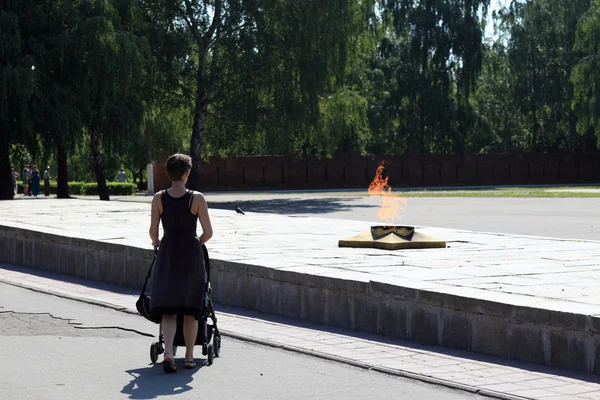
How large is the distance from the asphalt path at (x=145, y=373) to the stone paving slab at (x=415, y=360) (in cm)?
21

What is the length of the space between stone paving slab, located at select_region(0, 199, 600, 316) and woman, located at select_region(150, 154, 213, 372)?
7.31 ft

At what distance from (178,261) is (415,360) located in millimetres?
2053

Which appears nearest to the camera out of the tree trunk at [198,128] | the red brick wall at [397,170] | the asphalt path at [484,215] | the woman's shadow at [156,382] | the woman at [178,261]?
the woman's shadow at [156,382]

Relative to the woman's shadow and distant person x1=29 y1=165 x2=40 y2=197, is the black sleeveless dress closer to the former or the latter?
the woman's shadow

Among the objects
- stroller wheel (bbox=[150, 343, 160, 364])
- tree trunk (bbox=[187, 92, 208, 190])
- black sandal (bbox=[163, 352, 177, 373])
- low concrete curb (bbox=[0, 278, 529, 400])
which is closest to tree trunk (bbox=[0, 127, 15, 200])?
tree trunk (bbox=[187, 92, 208, 190])

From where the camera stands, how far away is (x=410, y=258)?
41.0 feet

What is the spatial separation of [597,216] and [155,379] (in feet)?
70.1

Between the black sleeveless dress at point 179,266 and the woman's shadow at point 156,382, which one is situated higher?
the black sleeveless dress at point 179,266

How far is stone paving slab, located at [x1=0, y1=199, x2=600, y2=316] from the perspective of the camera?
9461 millimetres

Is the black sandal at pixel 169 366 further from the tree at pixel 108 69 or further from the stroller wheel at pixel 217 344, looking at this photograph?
the tree at pixel 108 69

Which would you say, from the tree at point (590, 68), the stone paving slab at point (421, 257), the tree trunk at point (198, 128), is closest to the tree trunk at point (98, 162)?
the tree trunk at point (198, 128)

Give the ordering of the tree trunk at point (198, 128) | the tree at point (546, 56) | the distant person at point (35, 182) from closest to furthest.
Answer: the tree trunk at point (198, 128), the distant person at point (35, 182), the tree at point (546, 56)

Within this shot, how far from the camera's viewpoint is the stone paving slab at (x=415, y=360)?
739cm

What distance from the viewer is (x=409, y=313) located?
9.49 metres
